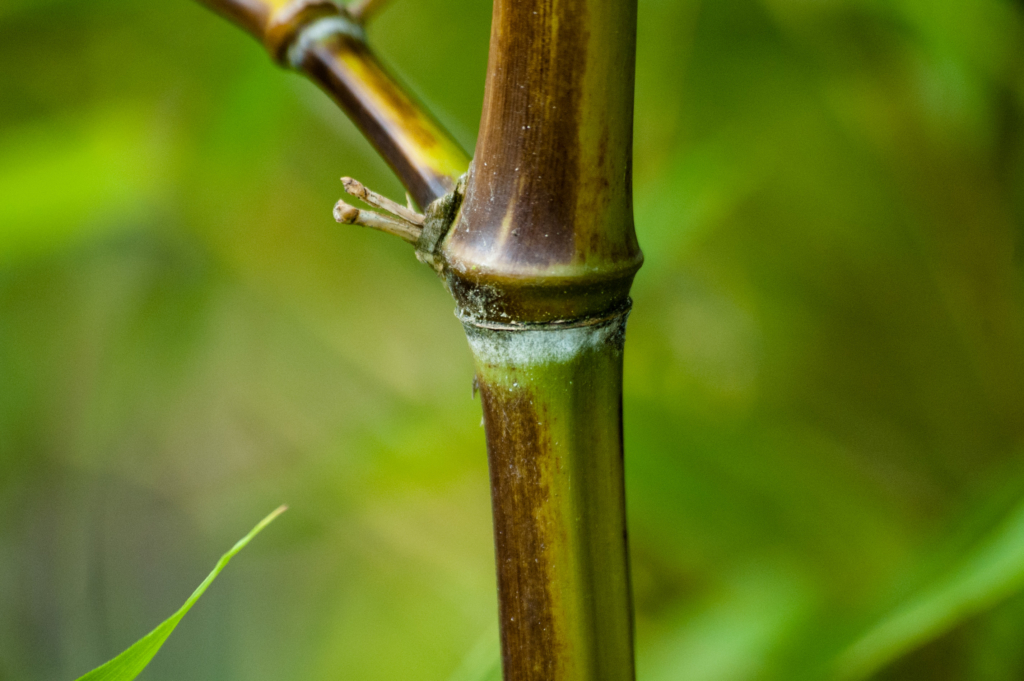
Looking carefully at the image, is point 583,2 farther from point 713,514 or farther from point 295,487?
point 295,487

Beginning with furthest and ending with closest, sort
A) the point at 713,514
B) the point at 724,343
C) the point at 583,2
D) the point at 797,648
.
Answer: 1. the point at 724,343
2. the point at 713,514
3. the point at 797,648
4. the point at 583,2

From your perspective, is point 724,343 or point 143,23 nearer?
point 724,343

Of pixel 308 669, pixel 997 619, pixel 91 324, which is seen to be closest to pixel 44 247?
pixel 91 324

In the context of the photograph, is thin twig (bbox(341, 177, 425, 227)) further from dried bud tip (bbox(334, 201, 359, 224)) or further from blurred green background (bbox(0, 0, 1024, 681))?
blurred green background (bbox(0, 0, 1024, 681))

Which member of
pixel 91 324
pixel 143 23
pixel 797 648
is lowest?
pixel 797 648

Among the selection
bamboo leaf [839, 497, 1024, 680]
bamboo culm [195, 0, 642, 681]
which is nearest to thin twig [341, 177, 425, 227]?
bamboo culm [195, 0, 642, 681]

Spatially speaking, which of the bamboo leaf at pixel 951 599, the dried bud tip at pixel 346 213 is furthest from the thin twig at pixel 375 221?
the bamboo leaf at pixel 951 599

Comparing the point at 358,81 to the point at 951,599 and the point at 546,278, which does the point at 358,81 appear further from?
the point at 951,599
